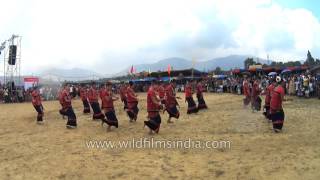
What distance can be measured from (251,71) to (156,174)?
1214 inches

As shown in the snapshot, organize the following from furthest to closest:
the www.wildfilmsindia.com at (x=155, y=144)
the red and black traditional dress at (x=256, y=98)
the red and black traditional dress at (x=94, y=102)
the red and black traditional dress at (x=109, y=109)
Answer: the red and black traditional dress at (x=256, y=98) → the red and black traditional dress at (x=94, y=102) → the red and black traditional dress at (x=109, y=109) → the www.wildfilmsindia.com at (x=155, y=144)

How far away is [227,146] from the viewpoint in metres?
12.1

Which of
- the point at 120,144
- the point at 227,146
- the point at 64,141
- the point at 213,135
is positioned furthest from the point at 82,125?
the point at 227,146

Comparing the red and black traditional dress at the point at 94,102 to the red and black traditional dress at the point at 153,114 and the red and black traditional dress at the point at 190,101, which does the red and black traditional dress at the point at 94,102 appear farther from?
the red and black traditional dress at the point at 153,114

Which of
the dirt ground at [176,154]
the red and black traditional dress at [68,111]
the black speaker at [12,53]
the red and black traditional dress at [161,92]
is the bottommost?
the dirt ground at [176,154]

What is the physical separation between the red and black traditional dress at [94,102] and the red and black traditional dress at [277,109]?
7638 mm

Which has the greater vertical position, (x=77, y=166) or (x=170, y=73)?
(x=170, y=73)

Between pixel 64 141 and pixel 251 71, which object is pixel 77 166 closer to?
pixel 64 141

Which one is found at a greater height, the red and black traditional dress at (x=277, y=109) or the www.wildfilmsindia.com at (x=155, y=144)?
the red and black traditional dress at (x=277, y=109)

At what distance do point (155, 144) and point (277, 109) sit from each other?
4189 mm

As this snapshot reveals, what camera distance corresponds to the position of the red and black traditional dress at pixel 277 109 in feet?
45.1

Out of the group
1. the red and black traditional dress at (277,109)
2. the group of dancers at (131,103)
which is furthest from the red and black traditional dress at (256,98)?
the red and black traditional dress at (277,109)

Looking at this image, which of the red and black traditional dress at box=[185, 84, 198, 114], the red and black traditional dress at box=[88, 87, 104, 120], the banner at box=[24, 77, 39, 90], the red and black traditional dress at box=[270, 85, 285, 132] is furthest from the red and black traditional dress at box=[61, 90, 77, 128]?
the banner at box=[24, 77, 39, 90]

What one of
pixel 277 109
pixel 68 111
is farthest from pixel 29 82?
pixel 277 109
